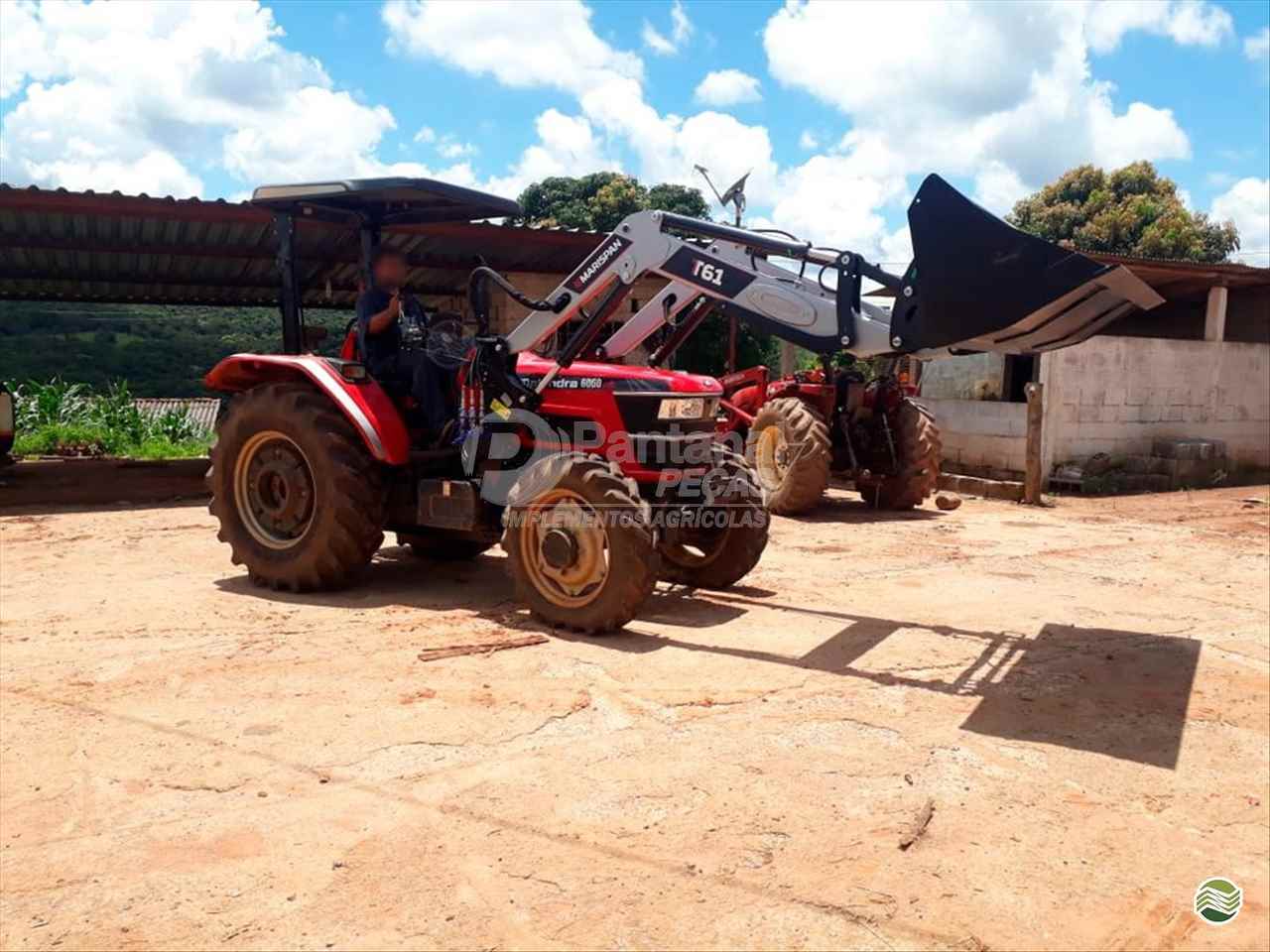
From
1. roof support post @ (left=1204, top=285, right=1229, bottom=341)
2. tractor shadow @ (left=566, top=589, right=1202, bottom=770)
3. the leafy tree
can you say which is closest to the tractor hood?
tractor shadow @ (left=566, top=589, right=1202, bottom=770)

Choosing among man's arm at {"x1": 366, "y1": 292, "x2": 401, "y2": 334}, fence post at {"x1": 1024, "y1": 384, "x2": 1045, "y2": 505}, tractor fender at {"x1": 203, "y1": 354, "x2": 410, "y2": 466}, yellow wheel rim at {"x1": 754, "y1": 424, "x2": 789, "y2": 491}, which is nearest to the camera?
tractor fender at {"x1": 203, "y1": 354, "x2": 410, "y2": 466}

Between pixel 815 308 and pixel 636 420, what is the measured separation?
1.29 metres

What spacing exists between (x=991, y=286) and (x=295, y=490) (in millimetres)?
4440

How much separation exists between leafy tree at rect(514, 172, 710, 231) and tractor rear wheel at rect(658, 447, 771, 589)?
87.4 feet

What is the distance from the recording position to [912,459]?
1134 cm

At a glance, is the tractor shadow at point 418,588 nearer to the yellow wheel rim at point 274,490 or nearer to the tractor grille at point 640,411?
the yellow wheel rim at point 274,490

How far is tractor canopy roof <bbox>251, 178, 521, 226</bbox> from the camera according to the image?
610 cm

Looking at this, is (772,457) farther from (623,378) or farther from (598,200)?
(598,200)

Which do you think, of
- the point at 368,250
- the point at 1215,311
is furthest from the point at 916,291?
the point at 1215,311

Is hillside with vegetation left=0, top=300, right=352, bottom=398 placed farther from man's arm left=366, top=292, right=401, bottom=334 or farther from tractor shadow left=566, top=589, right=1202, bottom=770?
tractor shadow left=566, top=589, right=1202, bottom=770

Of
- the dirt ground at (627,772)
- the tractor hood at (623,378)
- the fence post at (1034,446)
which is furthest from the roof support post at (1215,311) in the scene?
the tractor hood at (623,378)

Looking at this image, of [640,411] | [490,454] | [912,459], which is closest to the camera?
[640,411]

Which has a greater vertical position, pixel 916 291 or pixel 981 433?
pixel 916 291

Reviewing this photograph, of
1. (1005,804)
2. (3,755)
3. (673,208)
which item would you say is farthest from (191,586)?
(673,208)
